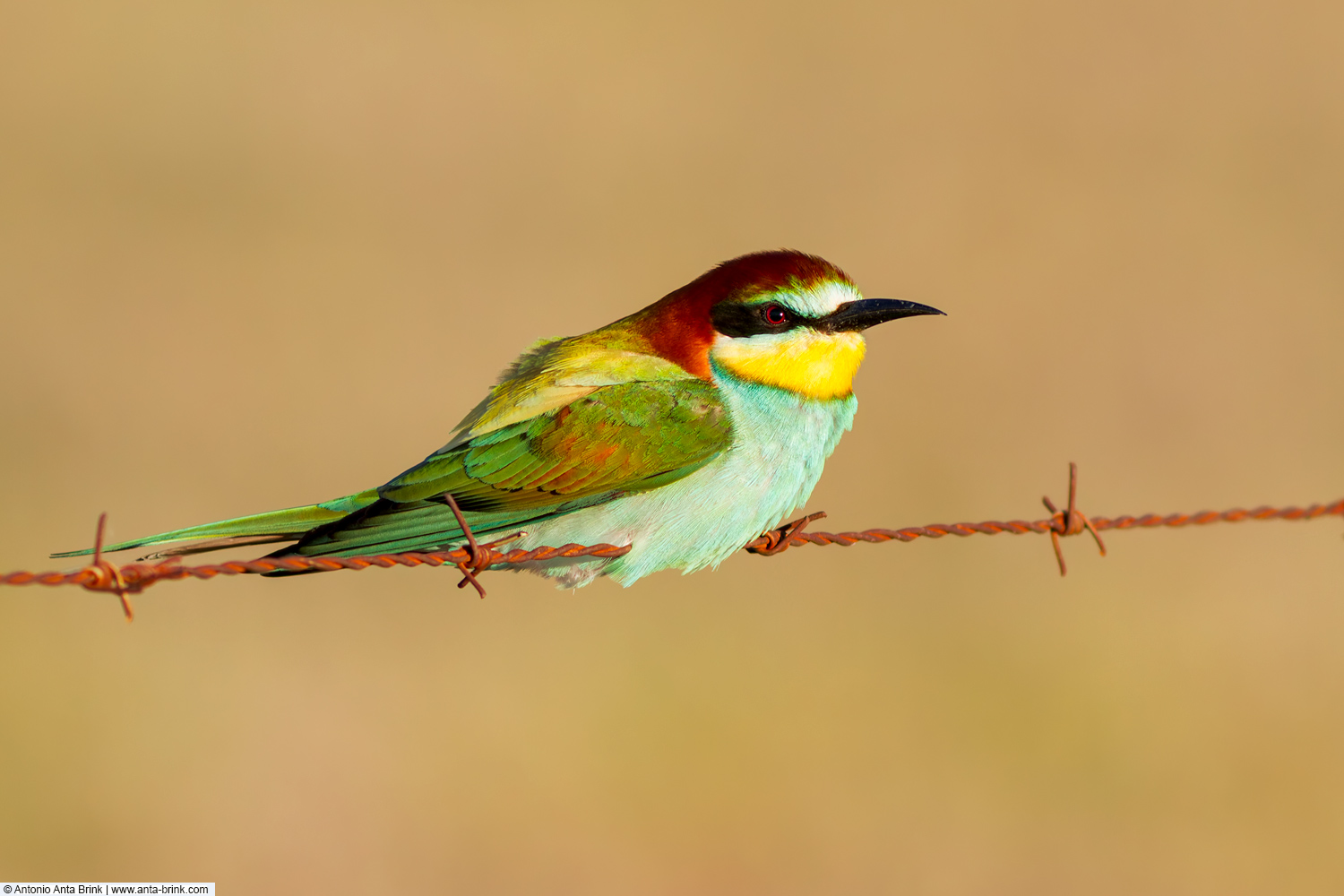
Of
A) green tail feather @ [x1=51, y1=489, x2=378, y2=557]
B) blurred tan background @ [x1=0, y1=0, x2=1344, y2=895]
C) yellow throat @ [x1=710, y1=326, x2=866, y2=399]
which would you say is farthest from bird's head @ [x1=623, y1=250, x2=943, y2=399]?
blurred tan background @ [x1=0, y1=0, x2=1344, y2=895]

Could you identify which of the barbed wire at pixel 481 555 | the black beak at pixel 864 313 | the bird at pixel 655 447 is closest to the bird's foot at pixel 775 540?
the barbed wire at pixel 481 555

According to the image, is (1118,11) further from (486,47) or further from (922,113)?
(486,47)

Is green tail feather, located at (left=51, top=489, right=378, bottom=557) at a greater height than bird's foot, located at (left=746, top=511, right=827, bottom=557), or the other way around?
green tail feather, located at (left=51, top=489, right=378, bottom=557)

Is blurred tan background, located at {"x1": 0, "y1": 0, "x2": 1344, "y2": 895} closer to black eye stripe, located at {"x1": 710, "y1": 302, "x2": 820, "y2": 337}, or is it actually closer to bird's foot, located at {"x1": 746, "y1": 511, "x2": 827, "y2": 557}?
bird's foot, located at {"x1": 746, "y1": 511, "x2": 827, "y2": 557}

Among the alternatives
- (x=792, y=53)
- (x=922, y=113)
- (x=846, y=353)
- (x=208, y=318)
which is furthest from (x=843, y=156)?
(x=846, y=353)

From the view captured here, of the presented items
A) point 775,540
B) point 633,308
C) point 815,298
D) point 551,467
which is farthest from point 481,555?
point 633,308

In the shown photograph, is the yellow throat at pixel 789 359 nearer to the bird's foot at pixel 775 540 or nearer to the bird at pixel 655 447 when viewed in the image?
the bird at pixel 655 447
